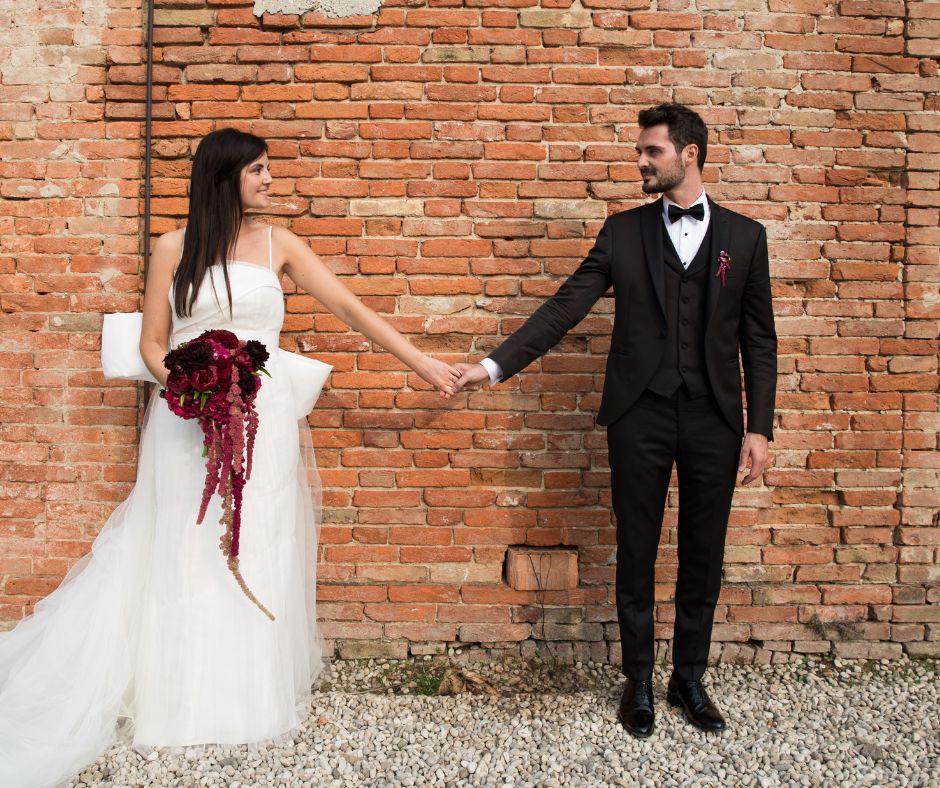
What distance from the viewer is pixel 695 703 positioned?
A: 334cm

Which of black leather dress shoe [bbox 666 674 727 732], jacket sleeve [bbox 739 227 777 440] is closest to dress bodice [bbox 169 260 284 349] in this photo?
jacket sleeve [bbox 739 227 777 440]

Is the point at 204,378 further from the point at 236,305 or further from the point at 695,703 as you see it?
the point at 695,703

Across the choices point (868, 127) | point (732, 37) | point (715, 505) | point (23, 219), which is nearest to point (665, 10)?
point (732, 37)

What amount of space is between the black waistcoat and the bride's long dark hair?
1.79 metres

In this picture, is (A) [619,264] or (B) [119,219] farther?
(B) [119,219]

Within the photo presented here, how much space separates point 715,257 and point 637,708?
75.1 inches

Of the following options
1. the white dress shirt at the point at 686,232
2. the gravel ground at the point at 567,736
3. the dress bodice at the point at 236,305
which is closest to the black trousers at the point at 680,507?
the gravel ground at the point at 567,736

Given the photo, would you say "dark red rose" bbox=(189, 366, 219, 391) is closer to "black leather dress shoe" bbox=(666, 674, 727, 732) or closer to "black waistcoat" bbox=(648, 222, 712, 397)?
"black waistcoat" bbox=(648, 222, 712, 397)

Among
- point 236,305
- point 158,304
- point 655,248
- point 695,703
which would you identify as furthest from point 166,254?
point 695,703

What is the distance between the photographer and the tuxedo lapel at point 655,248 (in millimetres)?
3172

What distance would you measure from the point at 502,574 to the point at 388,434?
0.92 meters

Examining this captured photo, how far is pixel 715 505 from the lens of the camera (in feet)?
10.8

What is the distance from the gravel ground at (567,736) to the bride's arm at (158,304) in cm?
156

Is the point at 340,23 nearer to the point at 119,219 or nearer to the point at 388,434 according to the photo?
the point at 119,219
